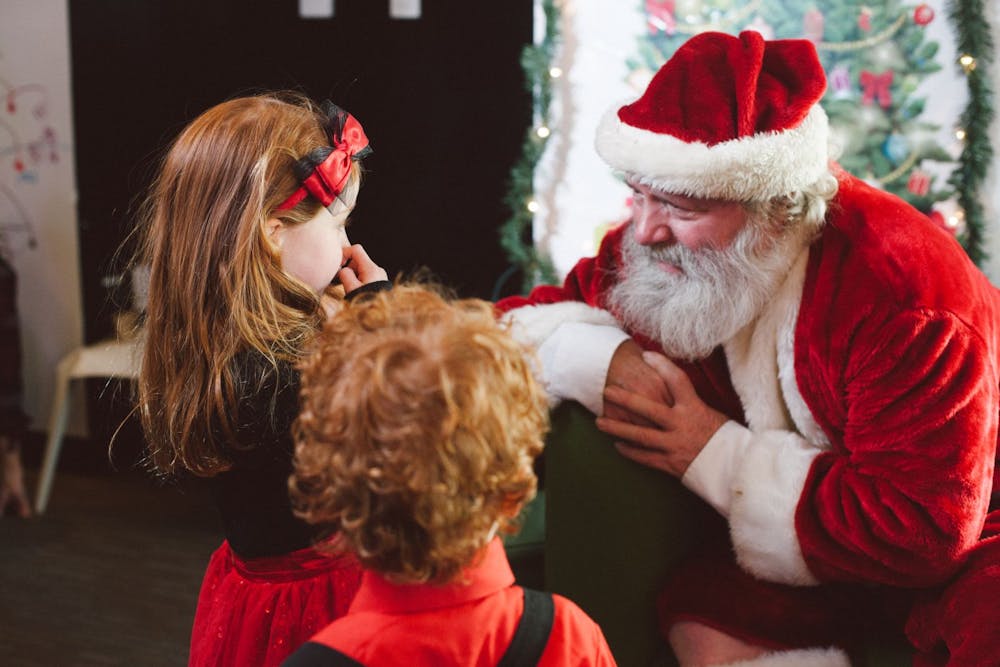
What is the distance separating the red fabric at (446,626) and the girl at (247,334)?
14.1 inches

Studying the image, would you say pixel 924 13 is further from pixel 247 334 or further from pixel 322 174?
pixel 247 334

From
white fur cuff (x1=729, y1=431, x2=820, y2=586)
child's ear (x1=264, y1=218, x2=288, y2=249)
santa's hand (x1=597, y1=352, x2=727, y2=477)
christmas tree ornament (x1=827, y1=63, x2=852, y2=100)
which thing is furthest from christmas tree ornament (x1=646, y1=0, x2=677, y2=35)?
child's ear (x1=264, y1=218, x2=288, y2=249)

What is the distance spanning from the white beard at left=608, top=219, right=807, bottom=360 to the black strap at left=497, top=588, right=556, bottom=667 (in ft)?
2.54

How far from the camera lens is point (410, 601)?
90cm

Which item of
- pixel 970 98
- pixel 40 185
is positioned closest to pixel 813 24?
pixel 970 98

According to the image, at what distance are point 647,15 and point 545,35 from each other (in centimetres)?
33

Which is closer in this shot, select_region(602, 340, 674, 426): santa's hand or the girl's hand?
the girl's hand

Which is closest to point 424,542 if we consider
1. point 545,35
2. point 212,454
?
point 212,454

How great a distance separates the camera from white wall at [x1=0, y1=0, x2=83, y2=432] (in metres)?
3.86

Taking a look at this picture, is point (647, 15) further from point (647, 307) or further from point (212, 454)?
point (212, 454)

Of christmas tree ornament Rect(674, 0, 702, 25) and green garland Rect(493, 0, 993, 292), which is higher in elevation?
christmas tree ornament Rect(674, 0, 702, 25)

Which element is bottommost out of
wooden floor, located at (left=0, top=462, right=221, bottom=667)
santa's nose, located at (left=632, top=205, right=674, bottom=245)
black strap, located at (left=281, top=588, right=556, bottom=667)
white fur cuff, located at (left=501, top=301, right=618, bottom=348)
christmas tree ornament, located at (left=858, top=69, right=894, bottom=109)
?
wooden floor, located at (left=0, top=462, right=221, bottom=667)

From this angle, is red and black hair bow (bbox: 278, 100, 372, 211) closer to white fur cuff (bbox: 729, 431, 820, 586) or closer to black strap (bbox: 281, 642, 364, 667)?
black strap (bbox: 281, 642, 364, 667)

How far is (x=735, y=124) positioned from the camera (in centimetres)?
152
